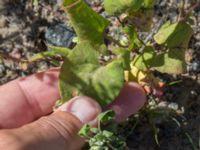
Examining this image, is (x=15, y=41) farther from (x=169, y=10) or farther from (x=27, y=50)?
(x=169, y=10)

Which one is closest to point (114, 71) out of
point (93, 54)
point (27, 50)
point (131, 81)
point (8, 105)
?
point (93, 54)

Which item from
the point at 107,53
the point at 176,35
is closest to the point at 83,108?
the point at 107,53

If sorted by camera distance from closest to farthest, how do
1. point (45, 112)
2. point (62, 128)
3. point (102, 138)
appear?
point (102, 138), point (62, 128), point (45, 112)

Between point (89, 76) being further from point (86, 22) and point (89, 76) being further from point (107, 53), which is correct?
point (86, 22)

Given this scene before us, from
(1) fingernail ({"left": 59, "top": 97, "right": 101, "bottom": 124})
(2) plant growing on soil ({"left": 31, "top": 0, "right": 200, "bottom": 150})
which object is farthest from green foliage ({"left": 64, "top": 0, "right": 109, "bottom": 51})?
(1) fingernail ({"left": 59, "top": 97, "right": 101, "bottom": 124})

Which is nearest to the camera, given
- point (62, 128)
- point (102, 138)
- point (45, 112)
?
point (102, 138)

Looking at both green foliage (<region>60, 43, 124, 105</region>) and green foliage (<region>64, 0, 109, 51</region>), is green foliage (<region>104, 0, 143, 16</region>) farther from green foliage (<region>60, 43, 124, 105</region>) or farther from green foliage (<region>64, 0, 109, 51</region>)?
green foliage (<region>60, 43, 124, 105</region>)

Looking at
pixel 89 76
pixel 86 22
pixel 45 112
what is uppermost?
pixel 86 22

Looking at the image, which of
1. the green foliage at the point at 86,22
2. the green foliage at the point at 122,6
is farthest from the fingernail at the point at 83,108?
the green foliage at the point at 122,6
